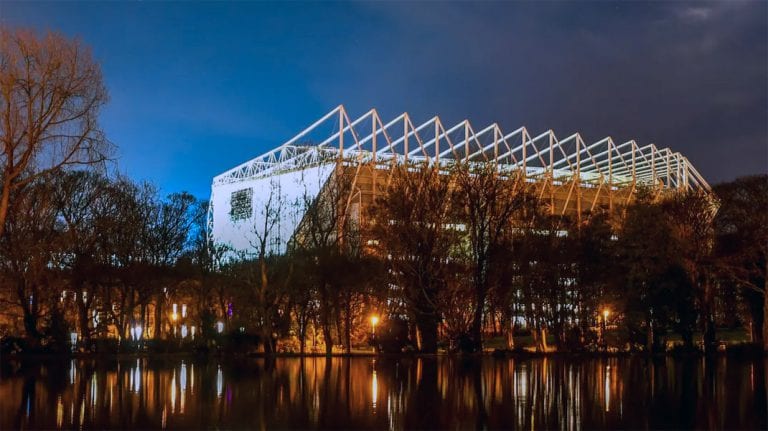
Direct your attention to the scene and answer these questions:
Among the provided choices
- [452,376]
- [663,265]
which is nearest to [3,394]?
[452,376]

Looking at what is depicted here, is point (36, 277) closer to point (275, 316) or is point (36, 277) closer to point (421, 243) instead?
point (275, 316)

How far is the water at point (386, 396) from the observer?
51.8 ft

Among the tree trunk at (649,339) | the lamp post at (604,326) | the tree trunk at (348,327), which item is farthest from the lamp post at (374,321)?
the tree trunk at (649,339)

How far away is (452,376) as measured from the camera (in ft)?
88.5

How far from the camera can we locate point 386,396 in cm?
2028

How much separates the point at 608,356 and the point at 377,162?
40803mm

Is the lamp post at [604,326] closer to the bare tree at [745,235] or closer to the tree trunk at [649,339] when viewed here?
the tree trunk at [649,339]

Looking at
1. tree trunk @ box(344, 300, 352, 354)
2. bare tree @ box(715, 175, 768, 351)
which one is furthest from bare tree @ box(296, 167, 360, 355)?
bare tree @ box(715, 175, 768, 351)

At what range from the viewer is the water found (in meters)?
15.8

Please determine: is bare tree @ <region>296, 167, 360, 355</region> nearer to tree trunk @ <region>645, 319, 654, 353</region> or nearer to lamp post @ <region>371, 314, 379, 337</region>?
lamp post @ <region>371, 314, 379, 337</region>

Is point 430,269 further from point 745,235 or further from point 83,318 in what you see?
point 83,318

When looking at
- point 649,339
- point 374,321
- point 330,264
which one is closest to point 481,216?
point 330,264

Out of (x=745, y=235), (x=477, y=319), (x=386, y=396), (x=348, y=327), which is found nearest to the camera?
(x=386, y=396)

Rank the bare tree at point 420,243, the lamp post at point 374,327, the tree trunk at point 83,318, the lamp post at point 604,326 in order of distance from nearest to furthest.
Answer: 1. the bare tree at point 420,243
2. the tree trunk at point 83,318
3. the lamp post at point 374,327
4. the lamp post at point 604,326
